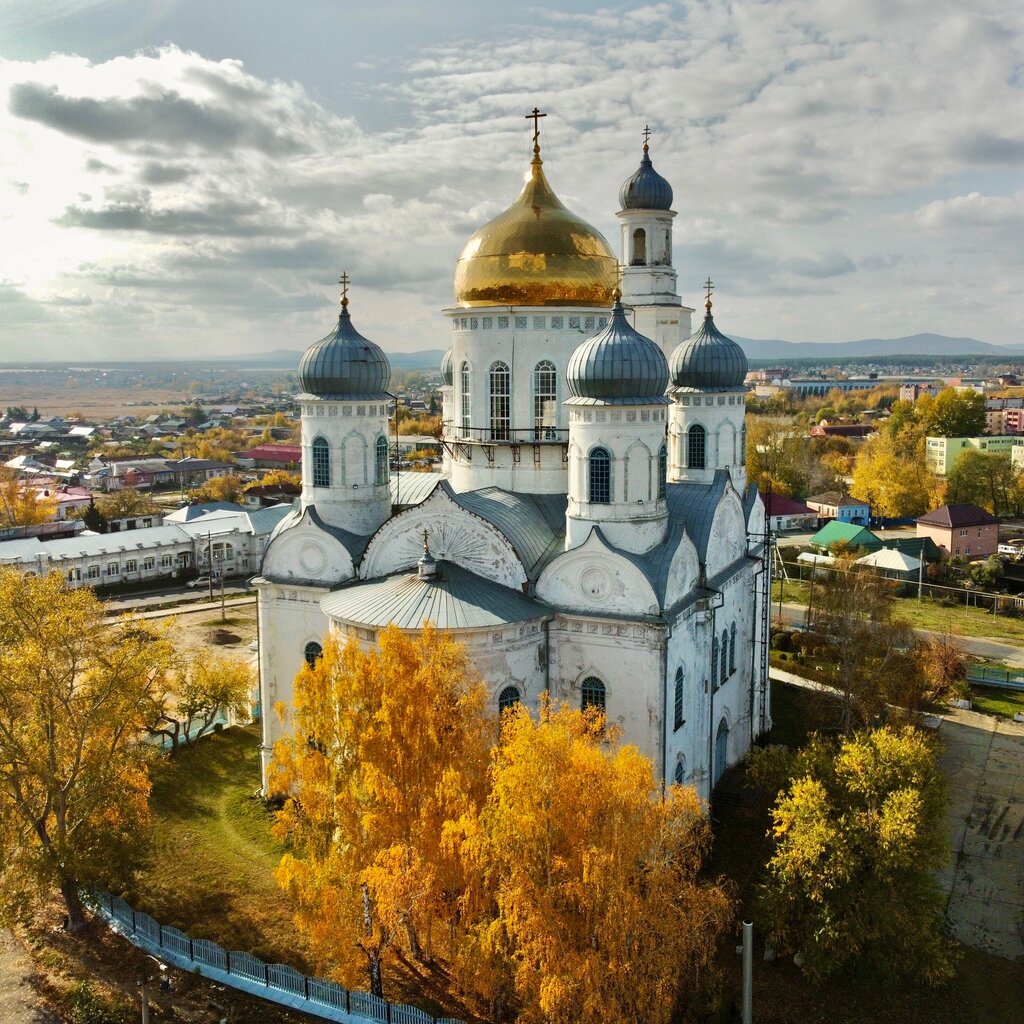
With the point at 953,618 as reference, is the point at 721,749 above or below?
above

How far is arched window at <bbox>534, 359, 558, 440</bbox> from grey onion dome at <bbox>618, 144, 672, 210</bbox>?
26.3 ft

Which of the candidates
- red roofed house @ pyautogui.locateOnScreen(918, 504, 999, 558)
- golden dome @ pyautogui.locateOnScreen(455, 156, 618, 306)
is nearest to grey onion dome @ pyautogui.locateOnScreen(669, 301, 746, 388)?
golden dome @ pyautogui.locateOnScreen(455, 156, 618, 306)

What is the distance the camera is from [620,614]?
17.7 meters

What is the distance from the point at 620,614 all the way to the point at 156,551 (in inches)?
1323

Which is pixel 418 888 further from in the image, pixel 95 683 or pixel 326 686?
pixel 95 683

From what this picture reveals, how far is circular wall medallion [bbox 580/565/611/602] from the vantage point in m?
17.9

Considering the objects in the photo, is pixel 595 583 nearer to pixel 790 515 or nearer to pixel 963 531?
pixel 963 531

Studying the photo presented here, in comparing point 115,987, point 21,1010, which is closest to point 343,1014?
point 115,987

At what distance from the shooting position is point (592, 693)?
18.1m

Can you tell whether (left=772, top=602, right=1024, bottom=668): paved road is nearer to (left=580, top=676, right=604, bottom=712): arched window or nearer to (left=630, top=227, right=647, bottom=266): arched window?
(left=630, top=227, right=647, bottom=266): arched window

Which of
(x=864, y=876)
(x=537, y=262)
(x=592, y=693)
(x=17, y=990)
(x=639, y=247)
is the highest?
(x=639, y=247)

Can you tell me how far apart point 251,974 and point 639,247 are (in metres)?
20.7

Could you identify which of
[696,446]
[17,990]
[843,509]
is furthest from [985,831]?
[843,509]

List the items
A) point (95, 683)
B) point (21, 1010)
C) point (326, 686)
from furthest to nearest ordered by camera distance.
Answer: point (95, 683)
point (21, 1010)
point (326, 686)
